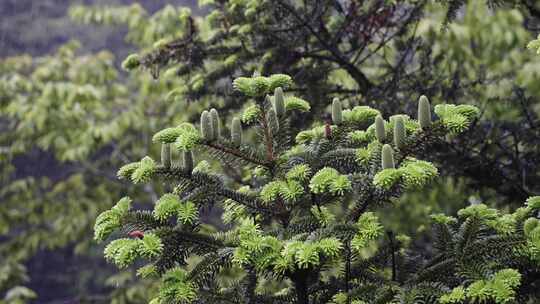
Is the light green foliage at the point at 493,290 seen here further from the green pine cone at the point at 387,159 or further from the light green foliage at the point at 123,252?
the light green foliage at the point at 123,252

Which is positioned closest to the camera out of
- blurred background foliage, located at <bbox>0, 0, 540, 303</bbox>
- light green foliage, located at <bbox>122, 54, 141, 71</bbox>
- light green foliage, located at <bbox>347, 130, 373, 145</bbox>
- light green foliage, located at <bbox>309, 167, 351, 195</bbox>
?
light green foliage, located at <bbox>309, 167, 351, 195</bbox>

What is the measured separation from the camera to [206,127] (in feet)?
4.09

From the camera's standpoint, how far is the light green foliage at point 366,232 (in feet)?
3.93

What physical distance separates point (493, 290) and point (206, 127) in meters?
0.70

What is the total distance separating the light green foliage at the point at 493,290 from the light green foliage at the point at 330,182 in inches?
12.2

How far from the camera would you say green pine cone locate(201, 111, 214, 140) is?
4.07ft

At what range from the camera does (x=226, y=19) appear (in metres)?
2.80

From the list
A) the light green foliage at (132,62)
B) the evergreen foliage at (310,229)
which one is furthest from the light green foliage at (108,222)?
the light green foliage at (132,62)

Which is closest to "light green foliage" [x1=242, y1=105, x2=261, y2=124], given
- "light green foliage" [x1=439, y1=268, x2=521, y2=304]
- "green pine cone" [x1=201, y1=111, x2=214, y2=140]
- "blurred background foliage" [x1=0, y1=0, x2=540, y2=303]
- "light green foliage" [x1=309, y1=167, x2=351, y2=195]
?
"green pine cone" [x1=201, y1=111, x2=214, y2=140]

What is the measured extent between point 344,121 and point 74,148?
4.34 m

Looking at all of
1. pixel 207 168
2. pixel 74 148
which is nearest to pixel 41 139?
pixel 74 148

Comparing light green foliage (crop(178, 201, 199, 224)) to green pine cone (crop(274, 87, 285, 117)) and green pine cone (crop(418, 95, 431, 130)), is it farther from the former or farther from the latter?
green pine cone (crop(418, 95, 431, 130))

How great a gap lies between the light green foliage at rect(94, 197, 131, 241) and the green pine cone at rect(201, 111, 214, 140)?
27cm

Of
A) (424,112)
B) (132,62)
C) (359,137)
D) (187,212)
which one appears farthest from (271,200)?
(132,62)
